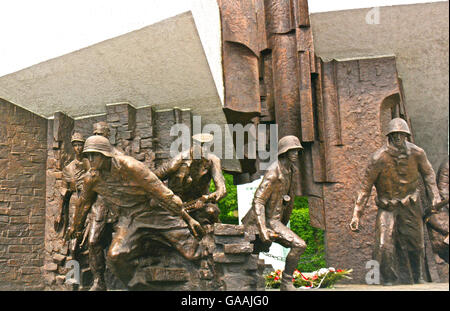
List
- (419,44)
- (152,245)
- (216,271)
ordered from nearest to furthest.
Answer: (216,271) → (152,245) → (419,44)

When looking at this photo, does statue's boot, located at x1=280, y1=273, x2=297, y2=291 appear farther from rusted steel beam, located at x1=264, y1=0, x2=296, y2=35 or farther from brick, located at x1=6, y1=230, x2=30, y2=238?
brick, located at x1=6, y1=230, x2=30, y2=238

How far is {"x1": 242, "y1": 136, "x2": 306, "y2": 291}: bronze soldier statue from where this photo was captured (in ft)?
20.1

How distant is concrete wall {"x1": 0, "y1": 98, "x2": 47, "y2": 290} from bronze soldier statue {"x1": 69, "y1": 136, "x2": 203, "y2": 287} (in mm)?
2963

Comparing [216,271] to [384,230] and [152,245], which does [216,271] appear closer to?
[152,245]

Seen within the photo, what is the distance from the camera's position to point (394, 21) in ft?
25.5

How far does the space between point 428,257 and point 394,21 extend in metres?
3.47

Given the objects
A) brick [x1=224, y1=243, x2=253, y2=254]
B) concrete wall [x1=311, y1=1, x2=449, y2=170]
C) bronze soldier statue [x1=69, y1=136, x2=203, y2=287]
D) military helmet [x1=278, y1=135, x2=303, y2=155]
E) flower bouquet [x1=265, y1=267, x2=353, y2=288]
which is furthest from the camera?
concrete wall [x1=311, y1=1, x2=449, y2=170]

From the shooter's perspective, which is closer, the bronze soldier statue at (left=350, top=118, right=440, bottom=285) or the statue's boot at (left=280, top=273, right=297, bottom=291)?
the statue's boot at (left=280, top=273, right=297, bottom=291)

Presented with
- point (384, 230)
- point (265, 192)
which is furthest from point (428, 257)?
point (265, 192)

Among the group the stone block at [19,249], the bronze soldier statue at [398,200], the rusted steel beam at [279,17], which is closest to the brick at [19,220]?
the stone block at [19,249]

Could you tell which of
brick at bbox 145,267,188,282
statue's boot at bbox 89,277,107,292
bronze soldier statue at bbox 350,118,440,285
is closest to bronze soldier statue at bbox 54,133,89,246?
statue's boot at bbox 89,277,107,292

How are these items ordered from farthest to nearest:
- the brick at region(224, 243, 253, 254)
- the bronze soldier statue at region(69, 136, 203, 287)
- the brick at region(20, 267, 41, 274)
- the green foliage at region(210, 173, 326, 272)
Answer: the green foliage at region(210, 173, 326, 272)
the brick at region(20, 267, 41, 274)
the bronze soldier statue at region(69, 136, 203, 287)
the brick at region(224, 243, 253, 254)

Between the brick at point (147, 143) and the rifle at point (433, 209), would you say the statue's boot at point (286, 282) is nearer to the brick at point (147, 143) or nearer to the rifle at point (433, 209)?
the rifle at point (433, 209)

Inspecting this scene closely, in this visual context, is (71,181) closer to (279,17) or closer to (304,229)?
(279,17)
